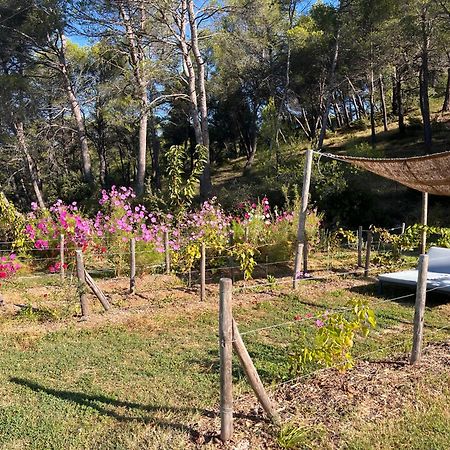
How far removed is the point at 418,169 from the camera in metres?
5.02

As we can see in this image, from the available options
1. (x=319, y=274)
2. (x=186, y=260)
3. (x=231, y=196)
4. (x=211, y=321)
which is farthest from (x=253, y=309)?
(x=231, y=196)

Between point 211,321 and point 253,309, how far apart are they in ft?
2.29

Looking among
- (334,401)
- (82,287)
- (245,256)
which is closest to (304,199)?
(245,256)

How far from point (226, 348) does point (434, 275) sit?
188 inches

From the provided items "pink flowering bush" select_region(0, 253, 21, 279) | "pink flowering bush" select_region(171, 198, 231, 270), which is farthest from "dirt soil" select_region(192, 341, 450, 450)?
"pink flowering bush" select_region(0, 253, 21, 279)

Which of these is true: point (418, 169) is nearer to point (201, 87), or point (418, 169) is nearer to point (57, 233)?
point (57, 233)

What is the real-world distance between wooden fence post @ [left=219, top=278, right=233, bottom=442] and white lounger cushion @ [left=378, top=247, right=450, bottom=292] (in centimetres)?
362

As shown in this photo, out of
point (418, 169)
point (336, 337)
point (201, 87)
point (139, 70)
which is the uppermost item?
point (139, 70)

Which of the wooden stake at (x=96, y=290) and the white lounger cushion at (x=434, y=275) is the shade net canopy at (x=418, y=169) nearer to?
the white lounger cushion at (x=434, y=275)

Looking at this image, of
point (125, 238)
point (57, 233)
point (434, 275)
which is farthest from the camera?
point (57, 233)

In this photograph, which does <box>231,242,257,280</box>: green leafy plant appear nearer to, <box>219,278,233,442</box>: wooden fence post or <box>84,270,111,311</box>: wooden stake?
<box>84,270,111,311</box>: wooden stake

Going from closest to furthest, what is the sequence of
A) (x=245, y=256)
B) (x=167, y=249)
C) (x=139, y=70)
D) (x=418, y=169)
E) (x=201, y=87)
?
(x=418, y=169) < (x=245, y=256) < (x=167, y=249) < (x=201, y=87) < (x=139, y=70)

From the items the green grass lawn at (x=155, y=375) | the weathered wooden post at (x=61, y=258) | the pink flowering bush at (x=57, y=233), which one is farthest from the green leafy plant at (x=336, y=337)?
the pink flowering bush at (x=57, y=233)

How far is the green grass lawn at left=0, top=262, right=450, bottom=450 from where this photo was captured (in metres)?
2.50
